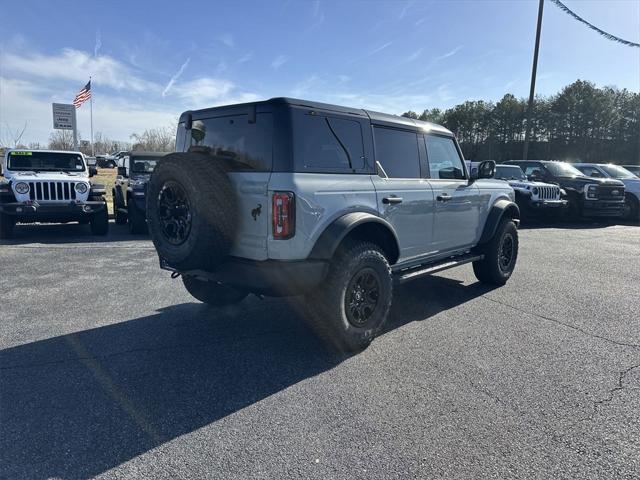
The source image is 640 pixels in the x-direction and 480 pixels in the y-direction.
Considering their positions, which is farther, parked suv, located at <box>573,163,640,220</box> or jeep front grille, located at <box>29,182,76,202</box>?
parked suv, located at <box>573,163,640,220</box>

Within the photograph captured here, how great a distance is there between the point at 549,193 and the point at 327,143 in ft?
36.9

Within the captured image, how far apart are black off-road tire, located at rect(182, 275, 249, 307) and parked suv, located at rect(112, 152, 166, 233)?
457 centimetres

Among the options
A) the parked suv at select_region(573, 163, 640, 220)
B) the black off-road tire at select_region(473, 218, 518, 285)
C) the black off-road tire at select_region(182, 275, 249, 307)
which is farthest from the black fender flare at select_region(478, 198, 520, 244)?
the parked suv at select_region(573, 163, 640, 220)

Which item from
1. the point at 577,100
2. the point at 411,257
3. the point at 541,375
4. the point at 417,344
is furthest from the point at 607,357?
the point at 577,100

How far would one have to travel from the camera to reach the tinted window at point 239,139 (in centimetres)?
344

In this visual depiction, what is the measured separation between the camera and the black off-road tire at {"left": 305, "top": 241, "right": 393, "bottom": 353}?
3500mm

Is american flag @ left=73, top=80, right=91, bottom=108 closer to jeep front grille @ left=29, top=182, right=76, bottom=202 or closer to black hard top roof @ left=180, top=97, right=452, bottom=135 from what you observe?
jeep front grille @ left=29, top=182, right=76, bottom=202

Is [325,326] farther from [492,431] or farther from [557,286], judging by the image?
[557,286]

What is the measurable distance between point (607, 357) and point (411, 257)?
6.27 feet

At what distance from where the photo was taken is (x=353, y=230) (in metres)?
3.75

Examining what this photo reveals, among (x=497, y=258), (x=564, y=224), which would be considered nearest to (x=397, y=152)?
(x=497, y=258)

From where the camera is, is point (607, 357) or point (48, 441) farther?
point (607, 357)

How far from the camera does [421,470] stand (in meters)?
2.27

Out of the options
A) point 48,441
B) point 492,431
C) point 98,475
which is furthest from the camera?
point 492,431
